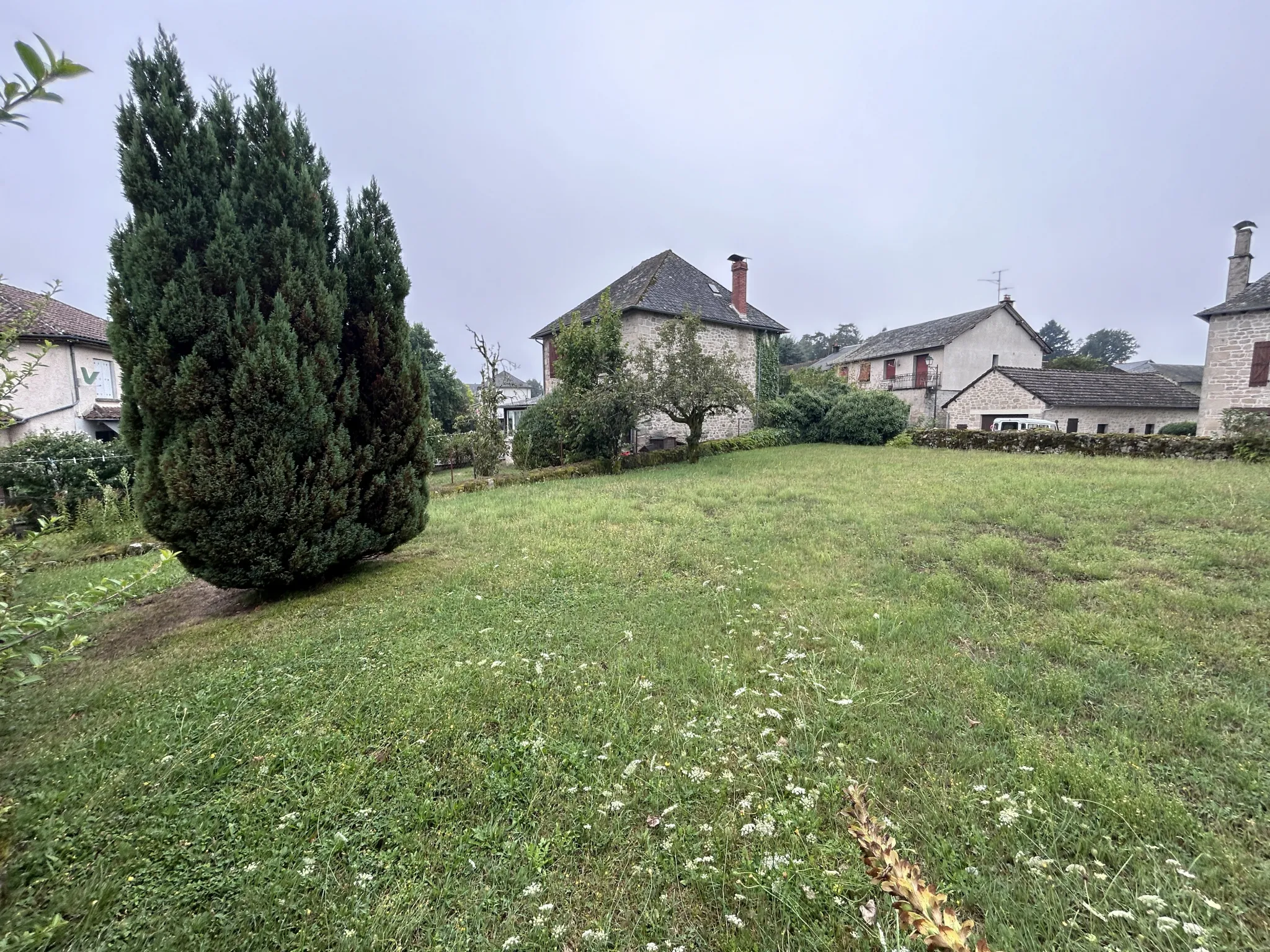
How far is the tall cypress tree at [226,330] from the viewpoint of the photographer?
3924 mm

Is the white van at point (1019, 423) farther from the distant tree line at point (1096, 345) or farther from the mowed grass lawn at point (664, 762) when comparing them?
the distant tree line at point (1096, 345)

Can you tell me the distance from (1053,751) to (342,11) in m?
11.6

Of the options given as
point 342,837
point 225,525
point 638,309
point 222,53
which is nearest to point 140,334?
point 225,525

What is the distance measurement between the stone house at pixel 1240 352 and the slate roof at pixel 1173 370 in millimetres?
27064

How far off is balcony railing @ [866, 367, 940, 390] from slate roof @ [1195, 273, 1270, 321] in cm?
1002

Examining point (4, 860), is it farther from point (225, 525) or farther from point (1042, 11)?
point (1042, 11)

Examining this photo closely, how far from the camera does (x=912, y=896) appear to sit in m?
0.81

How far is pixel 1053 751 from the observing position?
242 centimetres

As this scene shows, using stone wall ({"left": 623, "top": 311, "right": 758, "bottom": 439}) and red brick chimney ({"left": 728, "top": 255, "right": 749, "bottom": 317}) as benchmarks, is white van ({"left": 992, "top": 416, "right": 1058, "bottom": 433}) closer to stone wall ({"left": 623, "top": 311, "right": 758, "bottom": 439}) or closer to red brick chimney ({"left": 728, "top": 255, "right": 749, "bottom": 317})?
stone wall ({"left": 623, "top": 311, "right": 758, "bottom": 439})

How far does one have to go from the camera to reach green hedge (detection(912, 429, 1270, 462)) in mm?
10914

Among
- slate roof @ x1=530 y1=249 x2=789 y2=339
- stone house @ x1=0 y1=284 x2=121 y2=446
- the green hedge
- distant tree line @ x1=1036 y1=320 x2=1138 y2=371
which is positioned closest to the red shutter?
the green hedge

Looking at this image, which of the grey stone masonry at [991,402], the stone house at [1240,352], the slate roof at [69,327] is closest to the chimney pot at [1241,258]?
the stone house at [1240,352]

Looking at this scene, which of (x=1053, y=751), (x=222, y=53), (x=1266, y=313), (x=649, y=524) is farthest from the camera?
(x=1266, y=313)

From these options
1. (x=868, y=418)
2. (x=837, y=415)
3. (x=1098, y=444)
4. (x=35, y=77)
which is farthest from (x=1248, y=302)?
(x=35, y=77)
